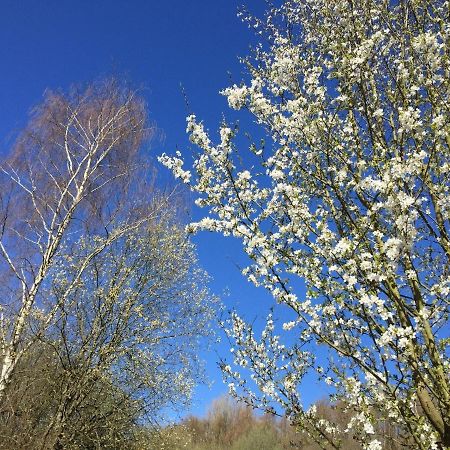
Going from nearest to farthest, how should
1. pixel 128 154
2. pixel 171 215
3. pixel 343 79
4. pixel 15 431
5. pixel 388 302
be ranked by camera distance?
pixel 388 302 → pixel 343 79 → pixel 15 431 → pixel 128 154 → pixel 171 215

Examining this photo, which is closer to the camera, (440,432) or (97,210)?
(440,432)

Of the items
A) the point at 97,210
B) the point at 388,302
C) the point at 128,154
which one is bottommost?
the point at 388,302

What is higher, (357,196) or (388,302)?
(357,196)

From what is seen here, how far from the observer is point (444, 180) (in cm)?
322

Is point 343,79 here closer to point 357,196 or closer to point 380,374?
point 357,196

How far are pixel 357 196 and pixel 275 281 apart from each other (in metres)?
0.91

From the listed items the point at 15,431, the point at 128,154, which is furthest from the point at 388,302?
the point at 128,154

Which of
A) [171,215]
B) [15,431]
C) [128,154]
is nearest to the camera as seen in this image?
[15,431]

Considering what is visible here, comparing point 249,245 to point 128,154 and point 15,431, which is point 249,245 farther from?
point 128,154

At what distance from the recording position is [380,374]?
9.44 feet

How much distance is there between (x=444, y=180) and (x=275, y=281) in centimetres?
140

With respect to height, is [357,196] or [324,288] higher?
[357,196]

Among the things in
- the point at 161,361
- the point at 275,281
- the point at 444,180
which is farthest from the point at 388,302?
the point at 161,361

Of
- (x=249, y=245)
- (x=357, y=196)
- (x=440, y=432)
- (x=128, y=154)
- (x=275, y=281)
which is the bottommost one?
(x=440, y=432)
